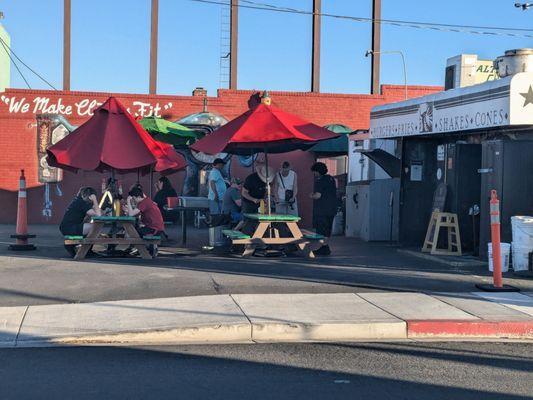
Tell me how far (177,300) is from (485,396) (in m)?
4.32

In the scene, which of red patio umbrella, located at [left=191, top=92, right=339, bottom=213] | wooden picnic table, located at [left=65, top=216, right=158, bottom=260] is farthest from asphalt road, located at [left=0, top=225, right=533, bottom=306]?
red patio umbrella, located at [left=191, top=92, right=339, bottom=213]

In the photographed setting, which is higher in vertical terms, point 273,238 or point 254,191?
point 254,191

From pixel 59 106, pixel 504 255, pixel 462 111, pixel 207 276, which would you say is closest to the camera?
pixel 207 276

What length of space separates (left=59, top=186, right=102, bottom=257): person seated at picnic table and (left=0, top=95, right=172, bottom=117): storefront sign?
823 centimetres

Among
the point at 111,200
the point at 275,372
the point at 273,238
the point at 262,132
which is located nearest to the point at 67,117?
the point at 111,200

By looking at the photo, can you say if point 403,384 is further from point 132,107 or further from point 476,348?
point 132,107

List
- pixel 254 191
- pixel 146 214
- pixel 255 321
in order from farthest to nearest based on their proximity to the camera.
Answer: pixel 254 191 < pixel 146 214 < pixel 255 321

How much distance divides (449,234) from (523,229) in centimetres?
228

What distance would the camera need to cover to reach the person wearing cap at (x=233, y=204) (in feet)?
43.6

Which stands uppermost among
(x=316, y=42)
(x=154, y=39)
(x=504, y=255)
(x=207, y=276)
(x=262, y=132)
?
(x=316, y=42)

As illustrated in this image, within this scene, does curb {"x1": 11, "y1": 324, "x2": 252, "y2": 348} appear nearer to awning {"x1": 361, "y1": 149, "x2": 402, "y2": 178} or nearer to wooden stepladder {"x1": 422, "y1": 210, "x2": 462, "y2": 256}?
wooden stepladder {"x1": 422, "y1": 210, "x2": 462, "y2": 256}

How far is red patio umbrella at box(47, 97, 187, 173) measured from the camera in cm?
1148

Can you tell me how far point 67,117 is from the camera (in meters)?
19.4

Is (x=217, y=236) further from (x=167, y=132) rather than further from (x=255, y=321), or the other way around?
(x=255, y=321)
